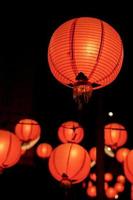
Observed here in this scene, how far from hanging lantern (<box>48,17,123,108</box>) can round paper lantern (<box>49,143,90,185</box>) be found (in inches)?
68.0

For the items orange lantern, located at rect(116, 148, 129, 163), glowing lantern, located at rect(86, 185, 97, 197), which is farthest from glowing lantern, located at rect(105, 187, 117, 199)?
orange lantern, located at rect(116, 148, 129, 163)

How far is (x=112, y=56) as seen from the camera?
2.83m

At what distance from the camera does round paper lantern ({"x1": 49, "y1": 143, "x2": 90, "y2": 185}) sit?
14.1 ft

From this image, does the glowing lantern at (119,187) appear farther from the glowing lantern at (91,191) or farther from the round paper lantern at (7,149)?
the round paper lantern at (7,149)

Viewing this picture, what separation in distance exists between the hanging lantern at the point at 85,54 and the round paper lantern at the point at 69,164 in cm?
173

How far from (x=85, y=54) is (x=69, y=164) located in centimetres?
205

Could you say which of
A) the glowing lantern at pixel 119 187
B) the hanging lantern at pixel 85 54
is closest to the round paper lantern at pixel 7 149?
the hanging lantern at pixel 85 54

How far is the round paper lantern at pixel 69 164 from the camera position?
429 centimetres

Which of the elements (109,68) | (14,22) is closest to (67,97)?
(14,22)

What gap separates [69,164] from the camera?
4.29 meters

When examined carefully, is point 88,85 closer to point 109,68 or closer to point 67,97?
point 109,68

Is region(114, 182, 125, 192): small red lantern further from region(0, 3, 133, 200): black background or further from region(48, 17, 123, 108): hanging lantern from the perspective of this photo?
region(48, 17, 123, 108): hanging lantern

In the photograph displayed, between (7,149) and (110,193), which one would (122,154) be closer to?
(110,193)

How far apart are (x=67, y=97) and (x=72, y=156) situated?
31.4 feet
